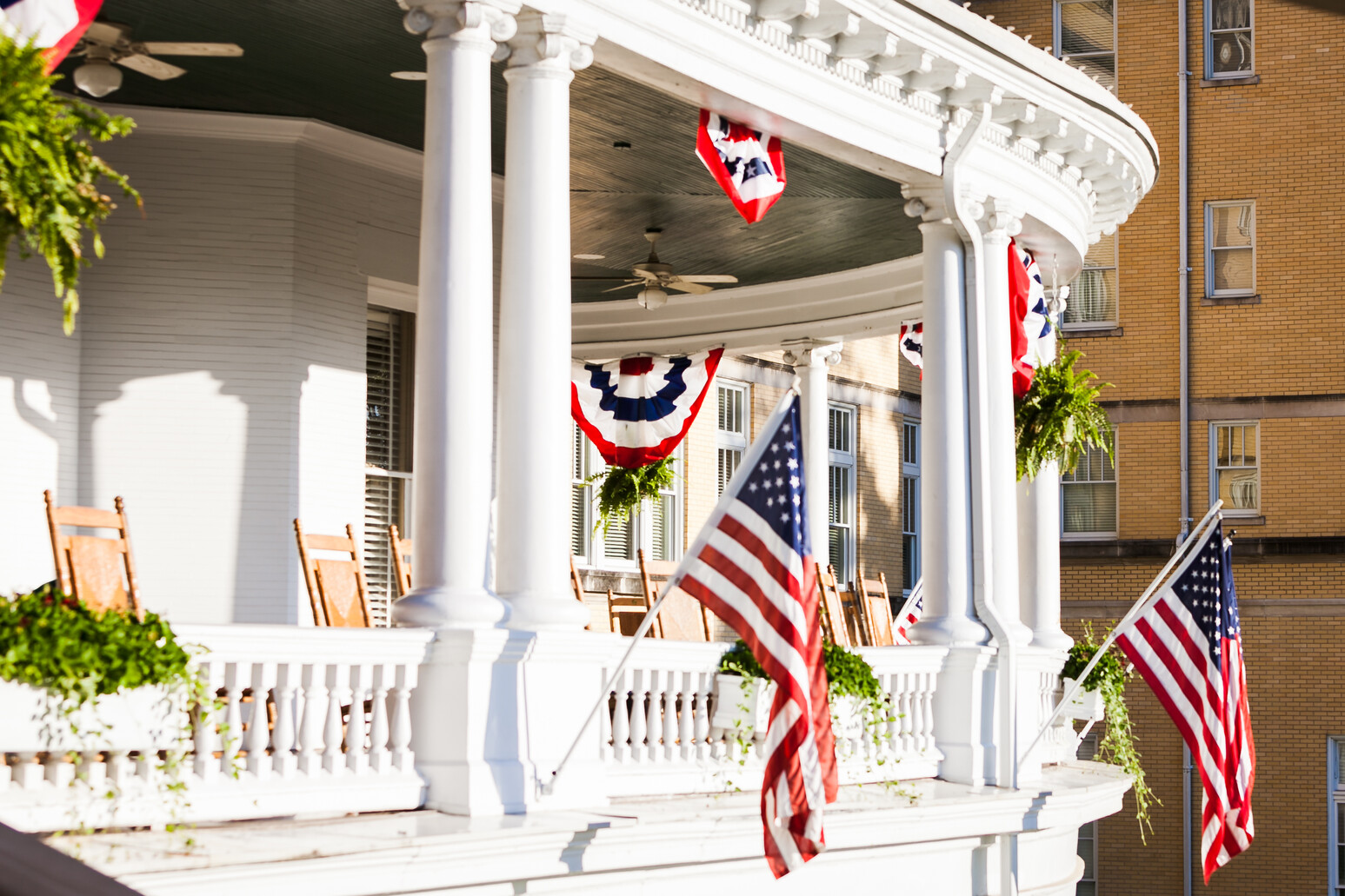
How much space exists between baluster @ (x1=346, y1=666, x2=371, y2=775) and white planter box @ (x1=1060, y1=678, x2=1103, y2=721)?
7210 mm

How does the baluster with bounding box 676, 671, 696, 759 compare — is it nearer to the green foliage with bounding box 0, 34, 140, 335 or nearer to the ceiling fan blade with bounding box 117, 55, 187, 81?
the ceiling fan blade with bounding box 117, 55, 187, 81

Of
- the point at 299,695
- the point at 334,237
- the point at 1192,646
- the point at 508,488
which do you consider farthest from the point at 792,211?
the point at 299,695

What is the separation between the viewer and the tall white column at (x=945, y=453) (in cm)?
1085

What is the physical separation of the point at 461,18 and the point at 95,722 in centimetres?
346

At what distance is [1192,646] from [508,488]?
17.5 feet

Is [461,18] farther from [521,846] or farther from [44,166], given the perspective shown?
[521,846]

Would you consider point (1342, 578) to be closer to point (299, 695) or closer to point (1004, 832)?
point (1004, 832)

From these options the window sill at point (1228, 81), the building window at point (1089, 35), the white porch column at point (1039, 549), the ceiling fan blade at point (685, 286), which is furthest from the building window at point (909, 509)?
the ceiling fan blade at point (685, 286)

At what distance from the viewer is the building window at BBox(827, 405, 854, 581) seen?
23500mm

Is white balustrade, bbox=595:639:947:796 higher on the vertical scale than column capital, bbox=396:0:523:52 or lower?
lower

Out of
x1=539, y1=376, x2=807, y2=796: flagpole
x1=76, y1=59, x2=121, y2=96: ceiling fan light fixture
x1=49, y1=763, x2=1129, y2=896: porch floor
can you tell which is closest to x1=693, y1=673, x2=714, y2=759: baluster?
x1=49, y1=763, x2=1129, y2=896: porch floor

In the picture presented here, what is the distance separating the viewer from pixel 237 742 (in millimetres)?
6555

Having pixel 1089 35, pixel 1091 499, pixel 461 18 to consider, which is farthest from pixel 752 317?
pixel 1089 35

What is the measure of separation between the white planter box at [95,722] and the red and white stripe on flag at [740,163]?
15.2 feet
